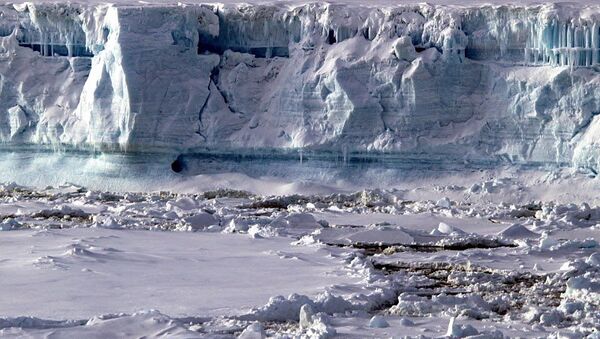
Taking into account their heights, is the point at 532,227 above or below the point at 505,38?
below

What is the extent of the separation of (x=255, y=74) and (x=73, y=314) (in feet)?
22.6

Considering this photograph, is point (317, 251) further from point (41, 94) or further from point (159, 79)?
point (41, 94)

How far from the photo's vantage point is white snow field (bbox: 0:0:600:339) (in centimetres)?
1215

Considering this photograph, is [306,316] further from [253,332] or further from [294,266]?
[294,266]

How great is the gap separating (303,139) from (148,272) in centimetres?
465

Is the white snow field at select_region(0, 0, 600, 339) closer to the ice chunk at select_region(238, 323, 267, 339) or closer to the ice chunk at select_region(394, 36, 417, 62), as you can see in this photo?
the ice chunk at select_region(394, 36, 417, 62)

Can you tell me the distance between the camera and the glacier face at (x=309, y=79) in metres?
14.8

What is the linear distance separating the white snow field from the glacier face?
0.02m

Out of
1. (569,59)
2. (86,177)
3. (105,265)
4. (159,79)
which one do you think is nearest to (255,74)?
(159,79)

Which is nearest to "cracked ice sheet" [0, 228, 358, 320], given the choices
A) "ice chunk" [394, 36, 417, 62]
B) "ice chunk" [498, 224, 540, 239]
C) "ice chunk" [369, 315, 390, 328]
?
"ice chunk" [369, 315, 390, 328]

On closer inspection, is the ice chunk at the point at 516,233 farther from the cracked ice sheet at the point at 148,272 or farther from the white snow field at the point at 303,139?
the cracked ice sheet at the point at 148,272

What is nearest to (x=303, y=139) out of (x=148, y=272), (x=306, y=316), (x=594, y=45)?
(x=594, y=45)

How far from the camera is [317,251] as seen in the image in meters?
12.1

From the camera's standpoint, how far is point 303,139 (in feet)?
50.5
